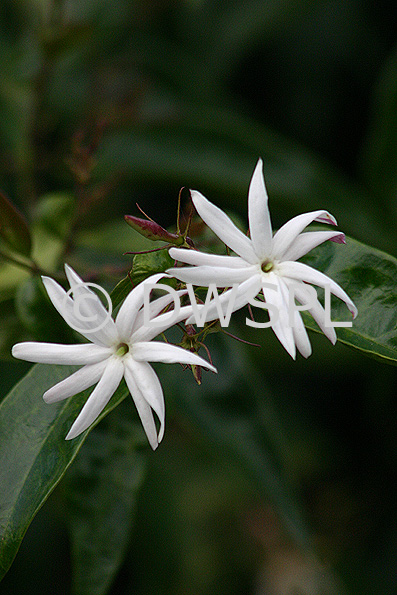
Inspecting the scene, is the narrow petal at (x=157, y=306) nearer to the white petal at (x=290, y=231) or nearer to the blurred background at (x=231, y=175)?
the white petal at (x=290, y=231)

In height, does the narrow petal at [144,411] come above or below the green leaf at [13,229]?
above

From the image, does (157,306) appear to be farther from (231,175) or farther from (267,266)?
(231,175)

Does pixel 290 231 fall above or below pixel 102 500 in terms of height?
above

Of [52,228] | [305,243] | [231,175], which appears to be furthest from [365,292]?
[231,175]

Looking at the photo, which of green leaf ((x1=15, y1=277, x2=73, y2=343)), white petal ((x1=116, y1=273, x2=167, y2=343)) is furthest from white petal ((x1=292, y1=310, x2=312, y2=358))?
green leaf ((x1=15, y1=277, x2=73, y2=343))

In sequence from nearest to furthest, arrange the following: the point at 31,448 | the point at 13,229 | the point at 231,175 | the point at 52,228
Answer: the point at 31,448
the point at 13,229
the point at 52,228
the point at 231,175

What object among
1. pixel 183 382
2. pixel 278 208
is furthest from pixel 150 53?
pixel 183 382

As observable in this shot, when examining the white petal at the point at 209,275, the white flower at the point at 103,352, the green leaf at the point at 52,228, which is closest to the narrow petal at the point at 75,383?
the white flower at the point at 103,352
